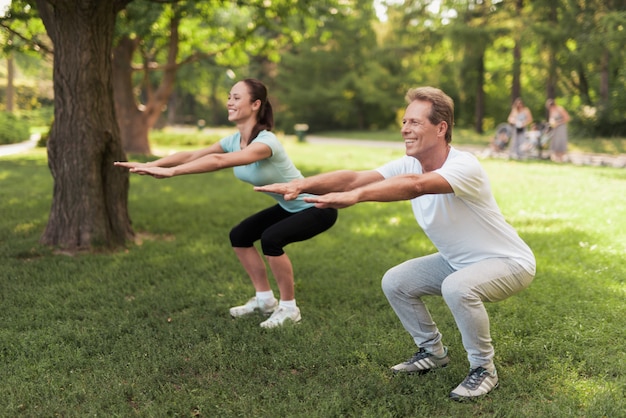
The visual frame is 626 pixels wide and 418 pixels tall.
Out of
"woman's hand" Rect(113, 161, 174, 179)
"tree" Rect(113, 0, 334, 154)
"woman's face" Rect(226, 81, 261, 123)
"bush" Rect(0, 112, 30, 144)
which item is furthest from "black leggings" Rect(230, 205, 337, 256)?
"bush" Rect(0, 112, 30, 144)

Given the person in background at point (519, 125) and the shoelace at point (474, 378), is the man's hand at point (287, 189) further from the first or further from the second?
the person in background at point (519, 125)

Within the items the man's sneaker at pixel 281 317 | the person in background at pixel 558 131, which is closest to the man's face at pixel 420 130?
the man's sneaker at pixel 281 317

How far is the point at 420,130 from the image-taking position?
11.4 feet

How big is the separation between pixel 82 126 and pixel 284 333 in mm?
3953

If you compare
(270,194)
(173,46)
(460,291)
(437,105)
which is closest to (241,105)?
(270,194)

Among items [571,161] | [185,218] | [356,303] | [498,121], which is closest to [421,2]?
[498,121]

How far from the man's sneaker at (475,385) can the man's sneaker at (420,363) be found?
36 cm

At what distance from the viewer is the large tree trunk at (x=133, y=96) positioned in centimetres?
1866

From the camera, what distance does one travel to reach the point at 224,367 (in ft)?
13.6

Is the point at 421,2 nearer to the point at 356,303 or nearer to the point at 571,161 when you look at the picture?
the point at 571,161

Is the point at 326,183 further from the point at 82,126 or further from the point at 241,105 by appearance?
the point at 82,126

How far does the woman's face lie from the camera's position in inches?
189

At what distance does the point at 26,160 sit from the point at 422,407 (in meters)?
16.8

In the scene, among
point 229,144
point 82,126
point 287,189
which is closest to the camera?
point 287,189
